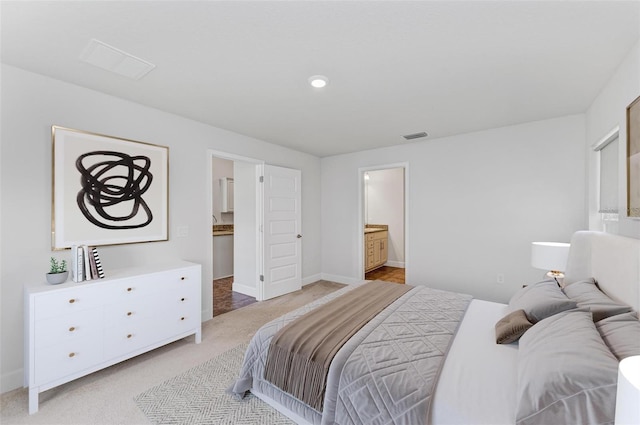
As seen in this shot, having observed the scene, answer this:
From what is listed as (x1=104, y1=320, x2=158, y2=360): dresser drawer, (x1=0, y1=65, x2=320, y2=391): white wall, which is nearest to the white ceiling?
(x1=0, y1=65, x2=320, y2=391): white wall

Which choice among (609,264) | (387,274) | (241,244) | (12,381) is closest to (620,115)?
(609,264)

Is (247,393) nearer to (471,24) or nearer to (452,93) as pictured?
(471,24)

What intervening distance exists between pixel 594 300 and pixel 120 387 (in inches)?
130

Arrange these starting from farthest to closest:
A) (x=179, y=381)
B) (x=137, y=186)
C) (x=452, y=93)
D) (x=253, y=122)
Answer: (x=253, y=122)
(x=137, y=186)
(x=452, y=93)
(x=179, y=381)

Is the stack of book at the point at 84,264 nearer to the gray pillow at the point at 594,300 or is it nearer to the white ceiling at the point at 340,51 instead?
the white ceiling at the point at 340,51

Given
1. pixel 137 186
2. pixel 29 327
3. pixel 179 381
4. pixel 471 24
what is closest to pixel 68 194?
pixel 137 186

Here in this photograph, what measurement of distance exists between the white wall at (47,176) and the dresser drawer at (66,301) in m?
0.48

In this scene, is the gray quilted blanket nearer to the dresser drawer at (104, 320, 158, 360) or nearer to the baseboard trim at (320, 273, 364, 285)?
the dresser drawer at (104, 320, 158, 360)

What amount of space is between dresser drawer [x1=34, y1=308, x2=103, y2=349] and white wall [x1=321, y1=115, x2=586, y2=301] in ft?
12.7

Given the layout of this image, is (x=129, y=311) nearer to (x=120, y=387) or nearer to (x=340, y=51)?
(x=120, y=387)

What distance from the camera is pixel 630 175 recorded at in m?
1.79

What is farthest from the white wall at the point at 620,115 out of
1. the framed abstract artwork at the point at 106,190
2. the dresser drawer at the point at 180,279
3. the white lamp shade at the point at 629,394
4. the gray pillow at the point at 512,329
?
the framed abstract artwork at the point at 106,190

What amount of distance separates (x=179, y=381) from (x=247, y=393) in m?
0.61

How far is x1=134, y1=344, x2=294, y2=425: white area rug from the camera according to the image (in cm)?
172
